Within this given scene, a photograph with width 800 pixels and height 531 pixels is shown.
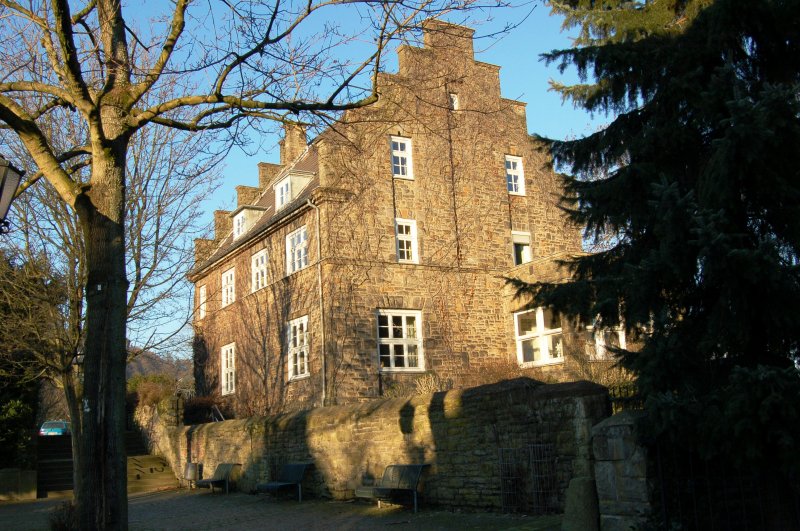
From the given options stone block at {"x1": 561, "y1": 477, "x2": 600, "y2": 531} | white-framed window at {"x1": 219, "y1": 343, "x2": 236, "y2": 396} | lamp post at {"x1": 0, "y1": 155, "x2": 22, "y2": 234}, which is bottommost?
stone block at {"x1": 561, "y1": 477, "x2": 600, "y2": 531}

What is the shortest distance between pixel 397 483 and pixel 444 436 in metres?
1.19

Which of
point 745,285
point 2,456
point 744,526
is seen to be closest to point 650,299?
point 745,285

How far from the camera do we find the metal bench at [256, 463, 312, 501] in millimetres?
16000

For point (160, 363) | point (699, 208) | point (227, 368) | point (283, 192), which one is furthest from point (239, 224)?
point (699, 208)

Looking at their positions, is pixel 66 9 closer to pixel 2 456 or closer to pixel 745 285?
pixel 745 285

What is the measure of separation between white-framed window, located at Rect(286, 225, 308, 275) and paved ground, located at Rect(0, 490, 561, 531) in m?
7.43

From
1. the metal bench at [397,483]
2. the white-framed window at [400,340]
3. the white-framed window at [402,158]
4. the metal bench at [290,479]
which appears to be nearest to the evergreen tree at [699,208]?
the metal bench at [397,483]

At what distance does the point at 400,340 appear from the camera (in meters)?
22.6

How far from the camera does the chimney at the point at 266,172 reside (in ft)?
113

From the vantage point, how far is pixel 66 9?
8.34m

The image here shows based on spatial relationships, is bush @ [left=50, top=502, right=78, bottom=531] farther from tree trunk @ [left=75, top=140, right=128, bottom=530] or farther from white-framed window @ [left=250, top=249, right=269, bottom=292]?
white-framed window @ [left=250, top=249, right=269, bottom=292]

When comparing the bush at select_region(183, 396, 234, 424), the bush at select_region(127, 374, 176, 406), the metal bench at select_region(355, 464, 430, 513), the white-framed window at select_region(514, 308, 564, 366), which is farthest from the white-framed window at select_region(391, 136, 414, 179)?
the bush at select_region(127, 374, 176, 406)

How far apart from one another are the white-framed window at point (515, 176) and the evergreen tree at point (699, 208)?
1577cm

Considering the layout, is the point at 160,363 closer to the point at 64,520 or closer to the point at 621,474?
the point at 64,520
